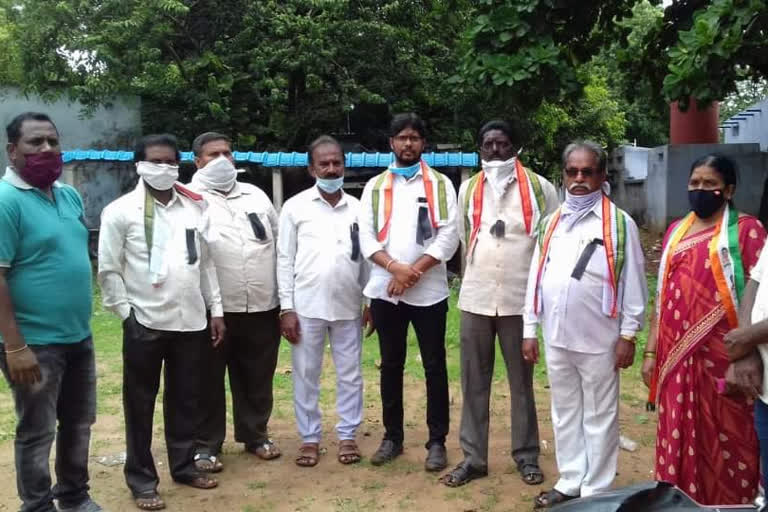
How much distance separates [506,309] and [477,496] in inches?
42.8

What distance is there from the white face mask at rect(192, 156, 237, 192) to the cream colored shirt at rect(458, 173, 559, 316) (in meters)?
1.62

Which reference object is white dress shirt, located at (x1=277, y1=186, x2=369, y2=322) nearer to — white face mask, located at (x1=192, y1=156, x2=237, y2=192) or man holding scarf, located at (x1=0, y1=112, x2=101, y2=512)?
white face mask, located at (x1=192, y1=156, x2=237, y2=192)

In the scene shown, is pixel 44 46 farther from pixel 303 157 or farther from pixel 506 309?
pixel 506 309

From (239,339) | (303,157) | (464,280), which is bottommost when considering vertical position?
(239,339)

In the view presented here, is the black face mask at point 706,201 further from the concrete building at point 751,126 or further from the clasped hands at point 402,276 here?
the concrete building at point 751,126

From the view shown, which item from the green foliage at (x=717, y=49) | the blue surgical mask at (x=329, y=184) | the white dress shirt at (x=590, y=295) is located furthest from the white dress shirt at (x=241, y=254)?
the green foliage at (x=717, y=49)

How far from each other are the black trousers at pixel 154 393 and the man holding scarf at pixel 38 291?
384mm

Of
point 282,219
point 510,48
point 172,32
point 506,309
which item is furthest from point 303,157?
point 506,309

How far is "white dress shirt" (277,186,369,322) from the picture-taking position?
15.5 ft

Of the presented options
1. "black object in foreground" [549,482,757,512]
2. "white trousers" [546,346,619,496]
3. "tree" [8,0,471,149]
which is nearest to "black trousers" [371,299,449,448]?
"white trousers" [546,346,619,496]

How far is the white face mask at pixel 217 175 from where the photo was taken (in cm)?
473

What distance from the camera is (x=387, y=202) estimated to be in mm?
4648

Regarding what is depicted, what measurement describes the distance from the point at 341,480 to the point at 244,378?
0.94m

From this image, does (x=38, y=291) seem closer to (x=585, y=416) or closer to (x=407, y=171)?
(x=407, y=171)
